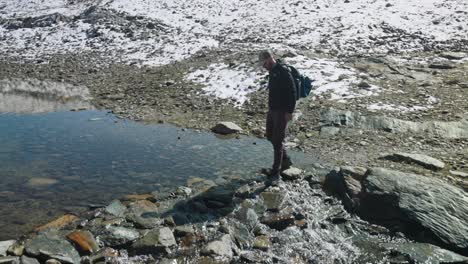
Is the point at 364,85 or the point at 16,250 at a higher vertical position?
the point at 364,85

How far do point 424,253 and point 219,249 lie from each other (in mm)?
3600

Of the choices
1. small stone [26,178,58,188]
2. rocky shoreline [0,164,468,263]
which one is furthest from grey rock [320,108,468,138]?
small stone [26,178,58,188]

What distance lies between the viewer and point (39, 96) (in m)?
19.0

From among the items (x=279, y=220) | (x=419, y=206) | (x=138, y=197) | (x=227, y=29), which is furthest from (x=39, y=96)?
(x=419, y=206)

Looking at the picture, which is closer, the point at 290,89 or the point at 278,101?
the point at 290,89

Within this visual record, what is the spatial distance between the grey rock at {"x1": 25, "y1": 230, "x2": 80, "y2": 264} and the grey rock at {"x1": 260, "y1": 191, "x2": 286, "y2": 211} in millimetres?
3930

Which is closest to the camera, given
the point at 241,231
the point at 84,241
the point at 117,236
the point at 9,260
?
the point at 9,260

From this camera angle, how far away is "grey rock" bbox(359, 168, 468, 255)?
7159mm

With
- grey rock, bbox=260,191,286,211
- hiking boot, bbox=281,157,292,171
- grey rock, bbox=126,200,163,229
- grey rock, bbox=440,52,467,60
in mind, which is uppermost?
grey rock, bbox=440,52,467,60

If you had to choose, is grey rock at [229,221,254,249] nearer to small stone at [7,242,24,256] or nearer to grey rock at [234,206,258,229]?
grey rock at [234,206,258,229]

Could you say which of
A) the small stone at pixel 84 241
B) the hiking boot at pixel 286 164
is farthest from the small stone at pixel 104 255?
the hiking boot at pixel 286 164

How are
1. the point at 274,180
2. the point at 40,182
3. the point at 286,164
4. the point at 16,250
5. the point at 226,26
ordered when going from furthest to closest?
the point at 226,26, the point at 286,164, the point at 274,180, the point at 40,182, the point at 16,250

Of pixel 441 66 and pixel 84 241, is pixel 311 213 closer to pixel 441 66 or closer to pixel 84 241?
pixel 84 241

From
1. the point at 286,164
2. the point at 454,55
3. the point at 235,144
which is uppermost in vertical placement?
the point at 454,55
